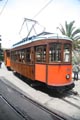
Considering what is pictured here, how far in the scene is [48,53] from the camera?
12.1 metres

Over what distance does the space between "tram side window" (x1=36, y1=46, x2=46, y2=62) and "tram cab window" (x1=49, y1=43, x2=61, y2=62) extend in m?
0.39

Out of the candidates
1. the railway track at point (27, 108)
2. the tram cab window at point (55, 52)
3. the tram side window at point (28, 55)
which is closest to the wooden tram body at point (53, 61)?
the tram cab window at point (55, 52)

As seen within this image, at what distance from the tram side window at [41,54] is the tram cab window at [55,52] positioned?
39cm

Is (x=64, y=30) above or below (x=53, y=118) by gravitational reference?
above

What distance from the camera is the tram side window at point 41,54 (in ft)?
40.6

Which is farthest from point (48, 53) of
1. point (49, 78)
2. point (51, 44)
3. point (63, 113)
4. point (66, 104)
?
point (63, 113)

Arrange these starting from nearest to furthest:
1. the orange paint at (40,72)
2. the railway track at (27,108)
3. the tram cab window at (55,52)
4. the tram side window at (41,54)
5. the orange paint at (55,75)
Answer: the railway track at (27,108), the orange paint at (55,75), the tram cab window at (55,52), the orange paint at (40,72), the tram side window at (41,54)

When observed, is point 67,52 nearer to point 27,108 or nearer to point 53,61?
point 53,61

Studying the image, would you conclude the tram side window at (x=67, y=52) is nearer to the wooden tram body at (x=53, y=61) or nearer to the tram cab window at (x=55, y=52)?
the wooden tram body at (x=53, y=61)

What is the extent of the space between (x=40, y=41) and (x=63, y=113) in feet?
16.0

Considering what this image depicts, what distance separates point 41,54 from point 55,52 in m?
0.87

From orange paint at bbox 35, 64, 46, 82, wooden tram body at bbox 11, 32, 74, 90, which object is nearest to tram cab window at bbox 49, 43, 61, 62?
wooden tram body at bbox 11, 32, 74, 90

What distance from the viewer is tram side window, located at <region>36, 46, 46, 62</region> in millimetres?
12367

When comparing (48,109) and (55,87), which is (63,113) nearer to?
(48,109)
